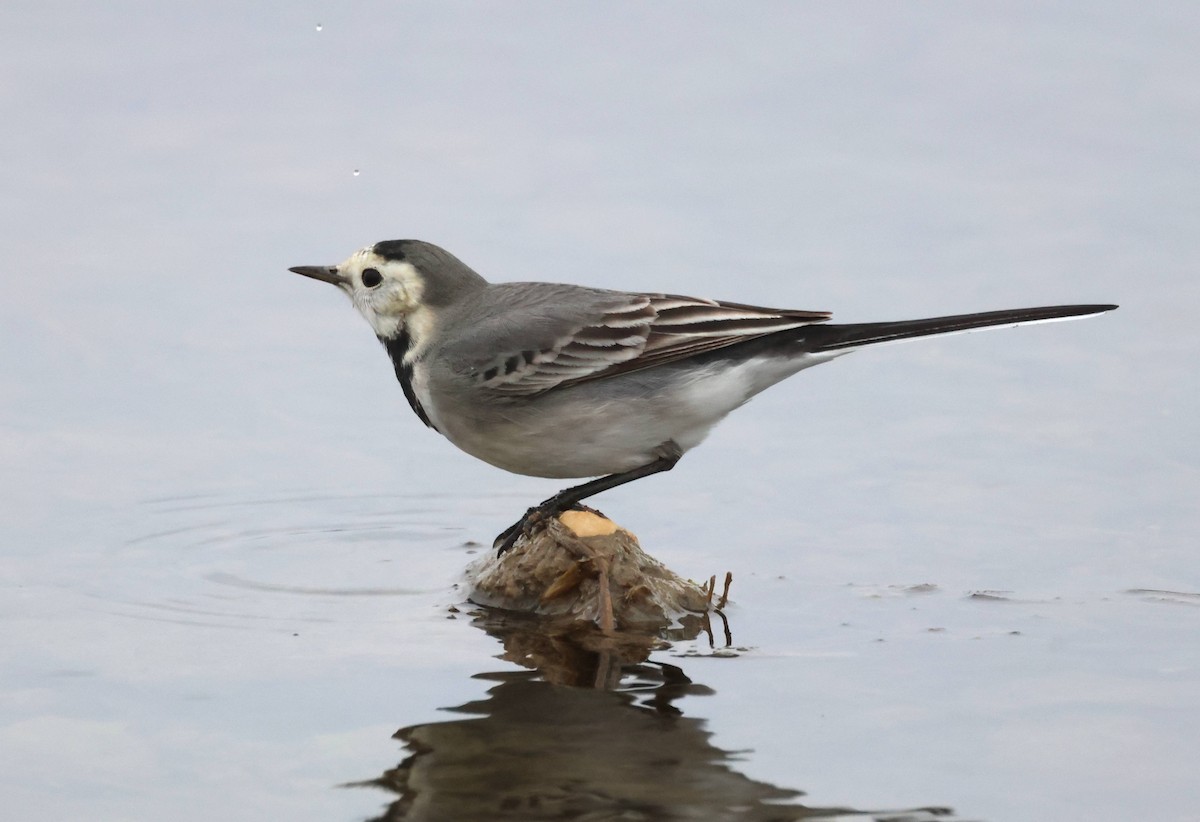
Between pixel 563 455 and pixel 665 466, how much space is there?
612 millimetres

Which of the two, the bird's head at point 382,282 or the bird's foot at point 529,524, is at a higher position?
the bird's head at point 382,282

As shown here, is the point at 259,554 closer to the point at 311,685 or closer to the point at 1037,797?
the point at 311,685

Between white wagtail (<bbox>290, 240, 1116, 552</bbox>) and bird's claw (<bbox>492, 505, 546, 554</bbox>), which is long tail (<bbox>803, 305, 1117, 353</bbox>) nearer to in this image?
white wagtail (<bbox>290, 240, 1116, 552</bbox>)

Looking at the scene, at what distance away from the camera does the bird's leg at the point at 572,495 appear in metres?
8.58

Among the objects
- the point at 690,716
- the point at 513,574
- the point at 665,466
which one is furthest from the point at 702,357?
the point at 690,716

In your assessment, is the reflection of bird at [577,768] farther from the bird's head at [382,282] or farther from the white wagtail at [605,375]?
the bird's head at [382,282]

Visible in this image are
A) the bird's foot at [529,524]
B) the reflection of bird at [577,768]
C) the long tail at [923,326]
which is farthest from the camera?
the bird's foot at [529,524]

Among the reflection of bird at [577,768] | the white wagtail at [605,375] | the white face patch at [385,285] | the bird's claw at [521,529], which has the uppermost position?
the white face patch at [385,285]

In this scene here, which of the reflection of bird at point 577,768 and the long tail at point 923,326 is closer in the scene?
the reflection of bird at point 577,768

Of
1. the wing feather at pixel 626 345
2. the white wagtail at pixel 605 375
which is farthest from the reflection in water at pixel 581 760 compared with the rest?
the wing feather at pixel 626 345

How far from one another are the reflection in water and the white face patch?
231cm

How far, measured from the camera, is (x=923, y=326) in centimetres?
835

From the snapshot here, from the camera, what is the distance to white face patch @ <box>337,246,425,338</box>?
29.9ft

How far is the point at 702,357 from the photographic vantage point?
28.7 ft
